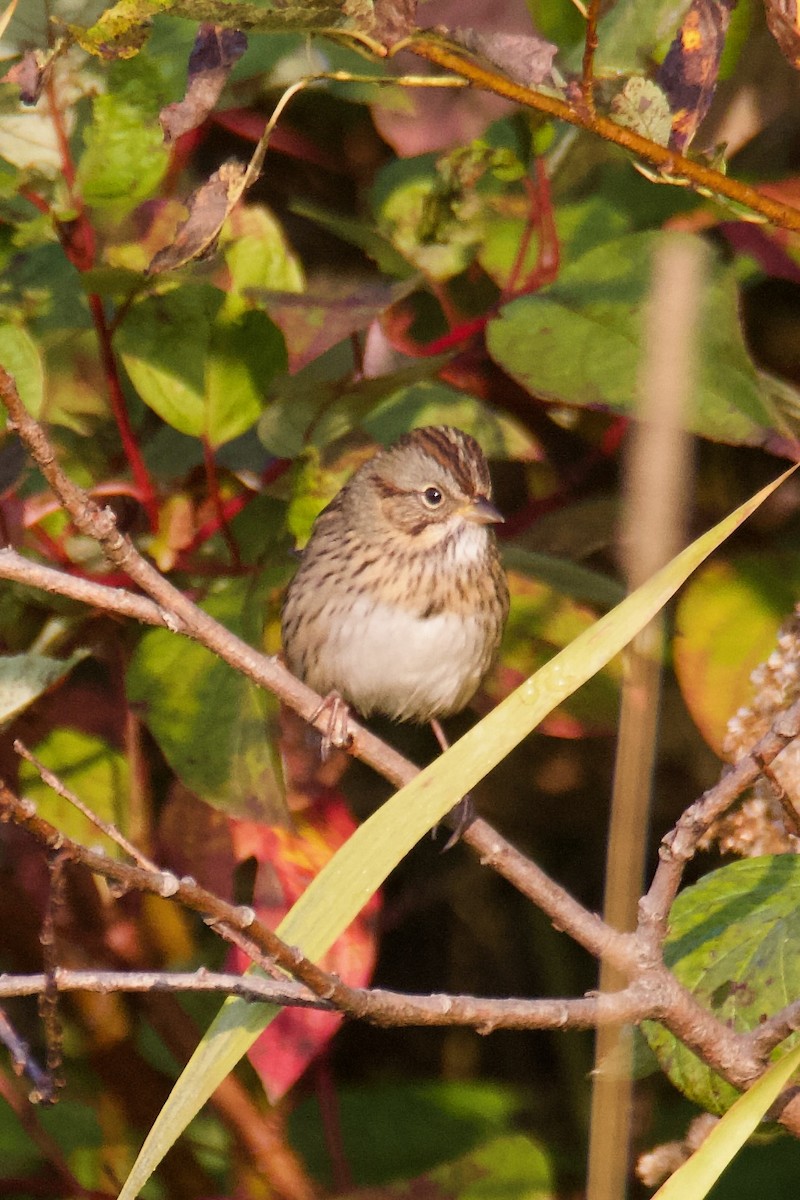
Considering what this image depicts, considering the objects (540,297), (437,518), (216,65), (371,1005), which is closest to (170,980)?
(371,1005)

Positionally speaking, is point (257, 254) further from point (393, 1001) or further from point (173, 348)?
point (393, 1001)

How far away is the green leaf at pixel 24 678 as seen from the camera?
6.27ft

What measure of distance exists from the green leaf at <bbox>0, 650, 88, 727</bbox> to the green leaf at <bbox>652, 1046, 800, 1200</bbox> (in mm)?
989

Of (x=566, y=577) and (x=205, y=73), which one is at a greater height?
(x=205, y=73)

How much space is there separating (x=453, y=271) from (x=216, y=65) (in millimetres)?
631

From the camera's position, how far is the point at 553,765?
298cm

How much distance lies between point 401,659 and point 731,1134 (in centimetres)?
145

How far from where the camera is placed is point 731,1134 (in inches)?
48.8

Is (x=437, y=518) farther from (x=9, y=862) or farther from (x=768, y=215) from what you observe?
(x=768, y=215)

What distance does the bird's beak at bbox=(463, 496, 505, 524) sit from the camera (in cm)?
247

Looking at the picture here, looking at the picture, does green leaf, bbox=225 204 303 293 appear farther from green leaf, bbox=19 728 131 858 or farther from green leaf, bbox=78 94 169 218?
green leaf, bbox=19 728 131 858

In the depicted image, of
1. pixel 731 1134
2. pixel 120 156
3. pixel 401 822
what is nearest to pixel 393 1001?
pixel 401 822

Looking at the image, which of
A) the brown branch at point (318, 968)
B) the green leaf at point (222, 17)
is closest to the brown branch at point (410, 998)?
the brown branch at point (318, 968)

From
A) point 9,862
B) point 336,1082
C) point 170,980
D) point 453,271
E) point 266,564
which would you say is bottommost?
point 336,1082
